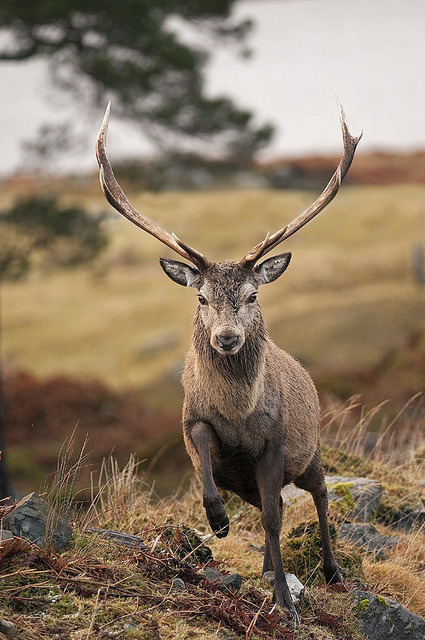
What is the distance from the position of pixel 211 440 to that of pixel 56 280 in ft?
88.3

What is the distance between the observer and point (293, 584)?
587cm

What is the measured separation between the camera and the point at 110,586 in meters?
4.55

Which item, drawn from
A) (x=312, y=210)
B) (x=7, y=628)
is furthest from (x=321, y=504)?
(x=7, y=628)

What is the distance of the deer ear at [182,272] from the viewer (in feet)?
20.2

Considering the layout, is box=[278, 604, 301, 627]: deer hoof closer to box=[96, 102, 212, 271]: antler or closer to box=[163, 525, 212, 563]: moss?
box=[163, 525, 212, 563]: moss

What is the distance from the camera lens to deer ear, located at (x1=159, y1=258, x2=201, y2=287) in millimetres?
6160

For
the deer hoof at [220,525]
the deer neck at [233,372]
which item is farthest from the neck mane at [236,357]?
the deer hoof at [220,525]

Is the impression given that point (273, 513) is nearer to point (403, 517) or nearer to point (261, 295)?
point (403, 517)

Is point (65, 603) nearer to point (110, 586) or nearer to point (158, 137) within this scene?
point (110, 586)

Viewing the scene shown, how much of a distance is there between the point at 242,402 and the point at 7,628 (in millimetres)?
2325

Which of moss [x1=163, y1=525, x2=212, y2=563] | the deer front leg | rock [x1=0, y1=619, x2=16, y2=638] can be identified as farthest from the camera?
moss [x1=163, y1=525, x2=212, y2=563]

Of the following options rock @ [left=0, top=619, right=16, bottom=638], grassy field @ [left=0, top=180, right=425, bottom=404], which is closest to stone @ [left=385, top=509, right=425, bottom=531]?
rock @ [left=0, top=619, right=16, bottom=638]

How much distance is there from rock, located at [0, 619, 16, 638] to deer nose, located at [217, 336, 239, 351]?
221cm

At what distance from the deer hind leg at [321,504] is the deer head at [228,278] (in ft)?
4.06
